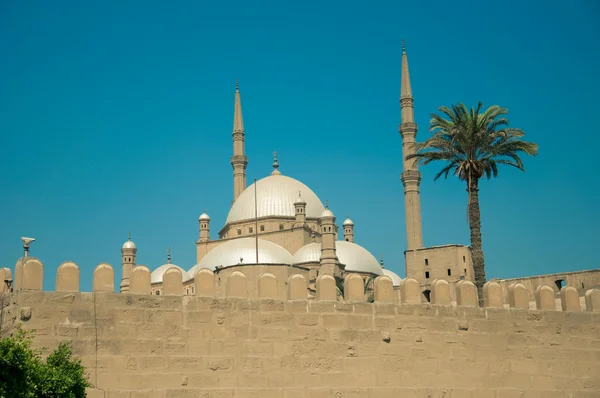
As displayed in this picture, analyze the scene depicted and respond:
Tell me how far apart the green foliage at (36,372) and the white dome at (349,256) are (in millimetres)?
34047

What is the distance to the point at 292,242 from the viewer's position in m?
47.6

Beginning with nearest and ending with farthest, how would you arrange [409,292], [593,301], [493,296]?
[409,292] → [493,296] → [593,301]

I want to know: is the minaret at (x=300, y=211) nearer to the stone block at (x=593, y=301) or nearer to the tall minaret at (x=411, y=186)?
the tall minaret at (x=411, y=186)

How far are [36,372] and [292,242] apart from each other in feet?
127

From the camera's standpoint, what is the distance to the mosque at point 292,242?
127 feet

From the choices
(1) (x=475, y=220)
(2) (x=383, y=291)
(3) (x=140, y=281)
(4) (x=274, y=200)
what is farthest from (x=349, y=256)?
(3) (x=140, y=281)

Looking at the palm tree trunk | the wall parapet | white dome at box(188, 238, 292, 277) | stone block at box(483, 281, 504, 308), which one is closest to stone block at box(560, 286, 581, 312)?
the wall parapet

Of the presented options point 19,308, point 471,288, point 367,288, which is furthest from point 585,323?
point 367,288

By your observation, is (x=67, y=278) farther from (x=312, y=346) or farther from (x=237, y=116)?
(x=237, y=116)

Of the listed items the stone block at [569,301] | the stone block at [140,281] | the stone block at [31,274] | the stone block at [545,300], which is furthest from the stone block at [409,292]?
the stone block at [31,274]

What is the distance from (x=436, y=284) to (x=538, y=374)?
2.17 meters

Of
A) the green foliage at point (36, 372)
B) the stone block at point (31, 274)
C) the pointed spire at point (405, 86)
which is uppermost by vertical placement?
the pointed spire at point (405, 86)

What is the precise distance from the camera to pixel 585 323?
13.4 meters

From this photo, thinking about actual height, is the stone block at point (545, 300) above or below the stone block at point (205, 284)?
below
